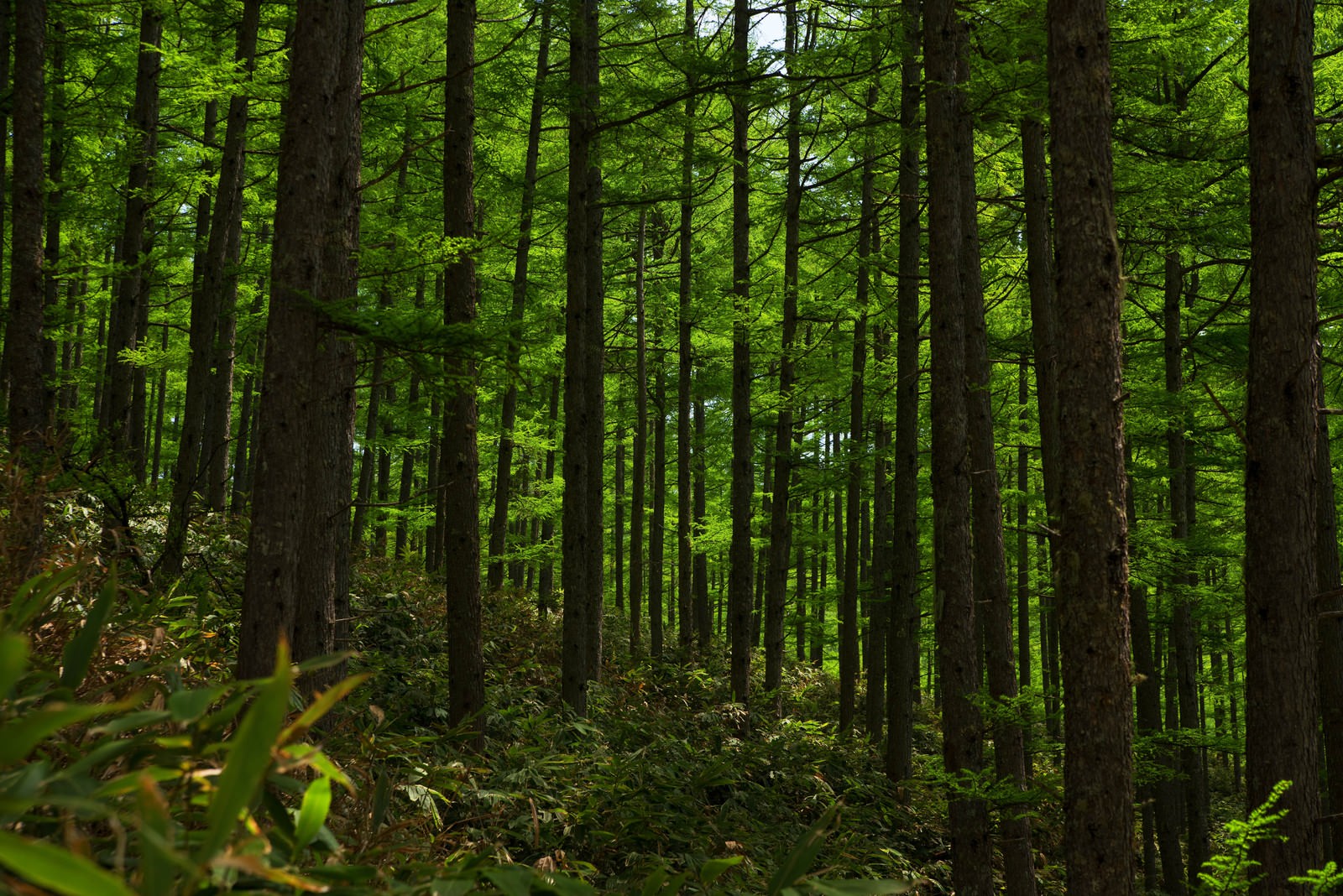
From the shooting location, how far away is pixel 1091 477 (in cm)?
451

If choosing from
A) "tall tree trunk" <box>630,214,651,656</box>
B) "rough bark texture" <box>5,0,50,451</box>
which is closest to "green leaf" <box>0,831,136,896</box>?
"rough bark texture" <box>5,0,50,451</box>

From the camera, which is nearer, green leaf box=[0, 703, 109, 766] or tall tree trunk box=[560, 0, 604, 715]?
green leaf box=[0, 703, 109, 766]

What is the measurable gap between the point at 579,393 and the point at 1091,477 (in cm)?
659

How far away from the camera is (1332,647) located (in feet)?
27.3

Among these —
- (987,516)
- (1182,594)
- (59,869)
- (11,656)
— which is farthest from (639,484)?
(59,869)

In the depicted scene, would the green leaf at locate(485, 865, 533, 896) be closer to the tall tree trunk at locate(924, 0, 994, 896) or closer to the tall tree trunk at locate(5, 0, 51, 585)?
the tall tree trunk at locate(924, 0, 994, 896)

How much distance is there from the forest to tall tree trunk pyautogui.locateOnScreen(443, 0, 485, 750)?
0.15 ft

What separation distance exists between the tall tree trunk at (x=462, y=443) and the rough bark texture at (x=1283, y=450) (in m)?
5.56

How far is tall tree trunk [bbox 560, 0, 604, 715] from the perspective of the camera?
9688 mm

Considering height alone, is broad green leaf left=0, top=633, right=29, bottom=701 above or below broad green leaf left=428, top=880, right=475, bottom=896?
above

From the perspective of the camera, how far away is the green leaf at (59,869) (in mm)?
997

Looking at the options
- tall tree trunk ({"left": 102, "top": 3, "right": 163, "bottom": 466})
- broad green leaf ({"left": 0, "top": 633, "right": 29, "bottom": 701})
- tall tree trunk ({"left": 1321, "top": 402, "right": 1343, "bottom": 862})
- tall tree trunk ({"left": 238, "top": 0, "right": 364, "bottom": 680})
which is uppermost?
tall tree trunk ({"left": 102, "top": 3, "right": 163, "bottom": 466})

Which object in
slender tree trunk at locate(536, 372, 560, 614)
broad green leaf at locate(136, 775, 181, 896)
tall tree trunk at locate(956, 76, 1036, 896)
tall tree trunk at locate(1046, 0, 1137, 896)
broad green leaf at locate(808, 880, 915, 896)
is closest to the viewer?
broad green leaf at locate(136, 775, 181, 896)

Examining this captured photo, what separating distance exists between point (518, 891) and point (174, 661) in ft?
4.90
